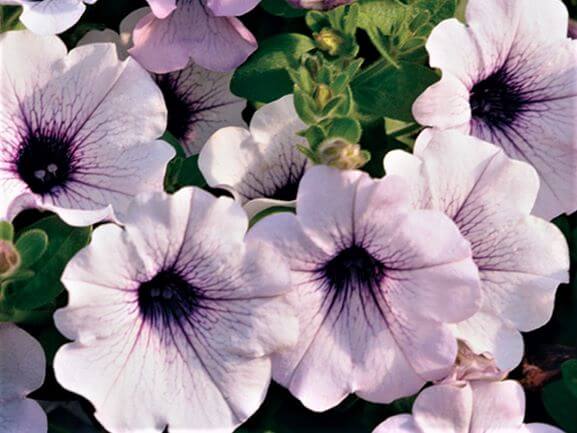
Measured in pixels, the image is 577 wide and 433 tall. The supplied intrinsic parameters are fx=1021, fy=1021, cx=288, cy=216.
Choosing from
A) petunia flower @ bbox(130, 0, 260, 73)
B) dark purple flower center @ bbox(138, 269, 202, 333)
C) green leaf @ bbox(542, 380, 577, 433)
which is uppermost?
petunia flower @ bbox(130, 0, 260, 73)

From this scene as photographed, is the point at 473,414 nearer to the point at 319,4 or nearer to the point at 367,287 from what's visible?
the point at 367,287

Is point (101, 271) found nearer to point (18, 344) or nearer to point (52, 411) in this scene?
point (18, 344)

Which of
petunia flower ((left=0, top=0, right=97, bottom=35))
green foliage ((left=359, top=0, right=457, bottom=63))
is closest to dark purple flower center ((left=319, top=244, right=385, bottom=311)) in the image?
green foliage ((left=359, top=0, right=457, bottom=63))

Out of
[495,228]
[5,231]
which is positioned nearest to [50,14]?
[5,231]

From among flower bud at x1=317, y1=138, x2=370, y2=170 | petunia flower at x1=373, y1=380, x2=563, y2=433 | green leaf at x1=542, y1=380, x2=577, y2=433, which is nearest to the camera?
flower bud at x1=317, y1=138, x2=370, y2=170

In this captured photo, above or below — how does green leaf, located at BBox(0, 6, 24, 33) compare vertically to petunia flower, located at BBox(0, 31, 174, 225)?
above

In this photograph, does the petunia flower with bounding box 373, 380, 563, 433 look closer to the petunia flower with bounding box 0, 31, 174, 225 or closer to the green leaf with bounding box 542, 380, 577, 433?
the green leaf with bounding box 542, 380, 577, 433

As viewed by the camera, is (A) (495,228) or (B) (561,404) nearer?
(A) (495,228)
